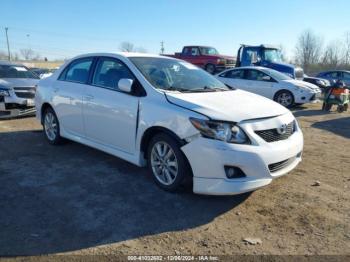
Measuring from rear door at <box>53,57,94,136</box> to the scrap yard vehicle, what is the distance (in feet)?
42.9

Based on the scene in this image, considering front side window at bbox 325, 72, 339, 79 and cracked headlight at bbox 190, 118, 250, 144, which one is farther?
front side window at bbox 325, 72, 339, 79

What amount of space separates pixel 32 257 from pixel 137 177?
2.02 meters

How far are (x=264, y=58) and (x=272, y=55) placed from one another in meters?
0.64

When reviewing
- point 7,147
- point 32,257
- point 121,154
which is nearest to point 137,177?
point 121,154

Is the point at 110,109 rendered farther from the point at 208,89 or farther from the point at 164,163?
the point at 208,89

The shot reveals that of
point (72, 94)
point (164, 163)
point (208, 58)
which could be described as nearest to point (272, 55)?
point (208, 58)

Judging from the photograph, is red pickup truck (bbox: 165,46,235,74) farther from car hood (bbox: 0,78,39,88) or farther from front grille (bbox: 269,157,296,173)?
front grille (bbox: 269,157,296,173)

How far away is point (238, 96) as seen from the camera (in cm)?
458

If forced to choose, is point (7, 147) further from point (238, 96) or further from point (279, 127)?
point (279, 127)

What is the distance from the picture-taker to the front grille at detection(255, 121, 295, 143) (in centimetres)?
376

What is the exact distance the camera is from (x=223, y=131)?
360 centimetres

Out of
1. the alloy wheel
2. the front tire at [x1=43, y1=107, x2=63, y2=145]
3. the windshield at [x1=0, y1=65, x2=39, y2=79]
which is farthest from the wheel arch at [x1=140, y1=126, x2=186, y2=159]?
the windshield at [x1=0, y1=65, x2=39, y2=79]

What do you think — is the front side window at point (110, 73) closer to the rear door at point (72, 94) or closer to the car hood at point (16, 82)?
the rear door at point (72, 94)

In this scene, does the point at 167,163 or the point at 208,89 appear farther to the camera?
the point at 208,89
